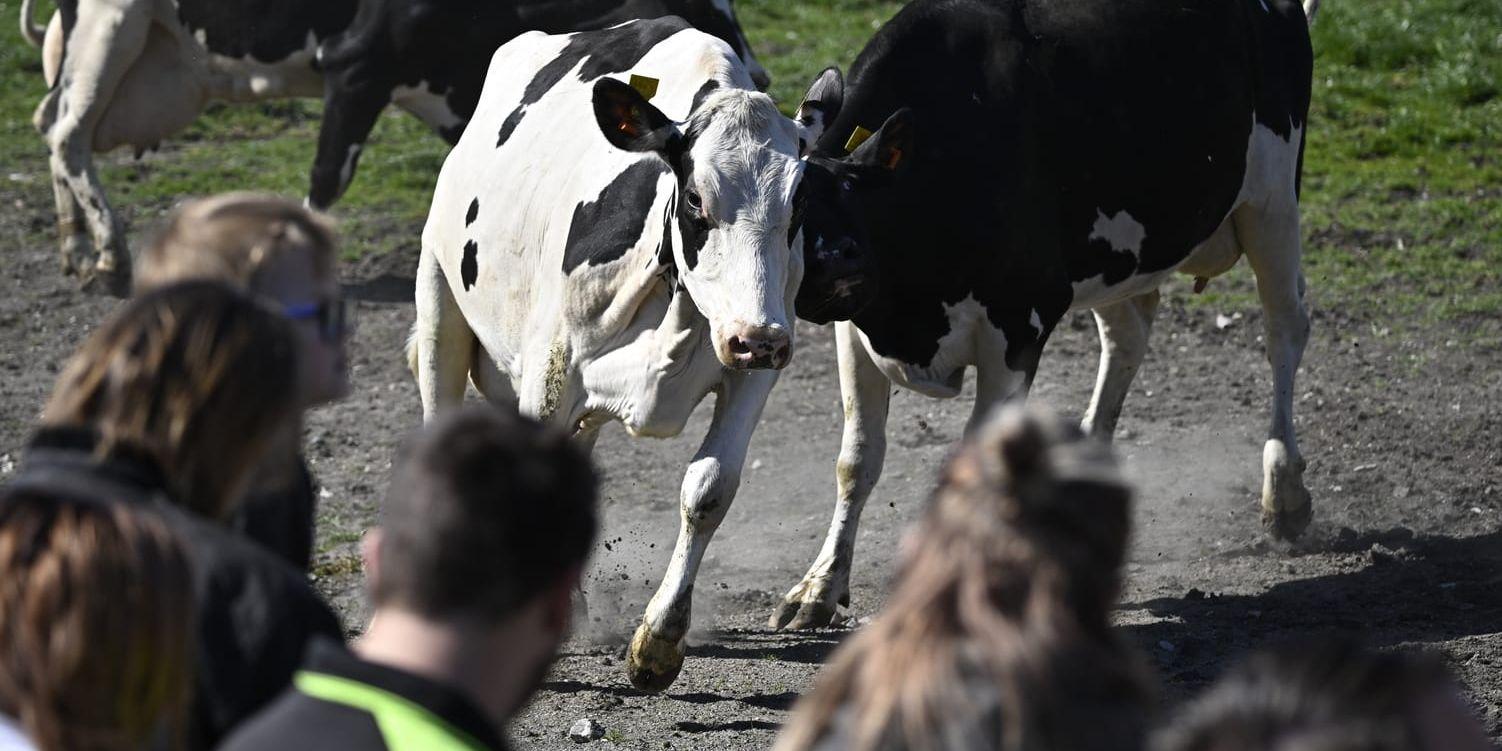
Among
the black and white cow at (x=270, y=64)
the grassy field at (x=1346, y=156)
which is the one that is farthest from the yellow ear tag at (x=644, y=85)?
the grassy field at (x=1346, y=156)

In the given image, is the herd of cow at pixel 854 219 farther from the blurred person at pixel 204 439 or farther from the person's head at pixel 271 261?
the blurred person at pixel 204 439

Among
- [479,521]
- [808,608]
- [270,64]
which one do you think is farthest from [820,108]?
[270,64]

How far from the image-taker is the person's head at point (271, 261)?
2598 mm

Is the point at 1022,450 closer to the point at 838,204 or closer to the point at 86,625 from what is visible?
the point at 86,625

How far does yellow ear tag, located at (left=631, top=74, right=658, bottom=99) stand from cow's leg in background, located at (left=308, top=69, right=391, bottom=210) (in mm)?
5500

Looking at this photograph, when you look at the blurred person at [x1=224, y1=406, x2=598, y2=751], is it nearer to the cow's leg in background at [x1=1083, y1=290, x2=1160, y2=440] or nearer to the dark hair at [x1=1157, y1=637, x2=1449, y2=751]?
the dark hair at [x1=1157, y1=637, x2=1449, y2=751]

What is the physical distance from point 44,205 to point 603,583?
23.6 ft

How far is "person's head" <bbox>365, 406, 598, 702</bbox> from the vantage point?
6.83 ft

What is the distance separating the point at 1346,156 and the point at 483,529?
11441 mm

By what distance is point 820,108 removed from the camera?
6.33 metres

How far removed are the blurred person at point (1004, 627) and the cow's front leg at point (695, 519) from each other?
3.64 meters

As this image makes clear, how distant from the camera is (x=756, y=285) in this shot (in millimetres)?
5422

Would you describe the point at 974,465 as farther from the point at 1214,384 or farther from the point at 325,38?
the point at 325,38

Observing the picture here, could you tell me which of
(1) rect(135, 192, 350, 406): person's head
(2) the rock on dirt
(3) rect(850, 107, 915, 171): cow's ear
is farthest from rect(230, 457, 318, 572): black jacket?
(3) rect(850, 107, 915, 171): cow's ear
